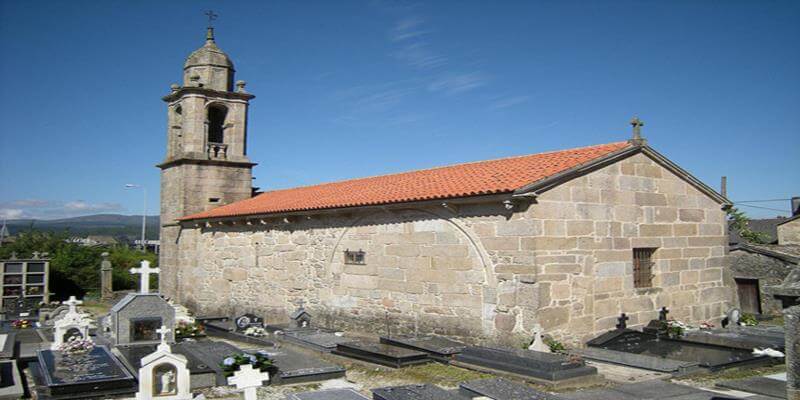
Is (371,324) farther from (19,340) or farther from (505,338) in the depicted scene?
(19,340)

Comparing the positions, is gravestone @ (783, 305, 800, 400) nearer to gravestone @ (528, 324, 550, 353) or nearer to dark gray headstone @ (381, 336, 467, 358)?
gravestone @ (528, 324, 550, 353)

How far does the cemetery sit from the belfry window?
10407mm

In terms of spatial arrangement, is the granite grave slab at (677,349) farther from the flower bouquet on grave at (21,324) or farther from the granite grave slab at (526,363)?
the flower bouquet on grave at (21,324)

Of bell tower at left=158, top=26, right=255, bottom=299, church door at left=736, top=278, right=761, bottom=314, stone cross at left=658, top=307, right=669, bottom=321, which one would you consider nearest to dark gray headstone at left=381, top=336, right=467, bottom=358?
stone cross at left=658, top=307, right=669, bottom=321

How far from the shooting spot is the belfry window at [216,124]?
2234cm

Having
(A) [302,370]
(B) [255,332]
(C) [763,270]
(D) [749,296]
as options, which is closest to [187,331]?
(B) [255,332]

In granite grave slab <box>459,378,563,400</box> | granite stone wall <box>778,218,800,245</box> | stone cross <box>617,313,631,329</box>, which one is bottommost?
granite grave slab <box>459,378,563,400</box>

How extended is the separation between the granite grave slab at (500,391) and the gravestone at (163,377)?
3451mm

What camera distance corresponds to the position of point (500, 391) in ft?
23.7

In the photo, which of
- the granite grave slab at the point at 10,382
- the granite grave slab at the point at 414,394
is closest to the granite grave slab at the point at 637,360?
the granite grave slab at the point at 414,394

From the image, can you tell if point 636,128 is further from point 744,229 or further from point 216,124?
point 744,229

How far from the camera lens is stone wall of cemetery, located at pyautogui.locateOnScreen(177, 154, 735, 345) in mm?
10969

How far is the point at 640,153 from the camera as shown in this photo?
12.8 meters

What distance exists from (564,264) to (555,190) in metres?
1.37
